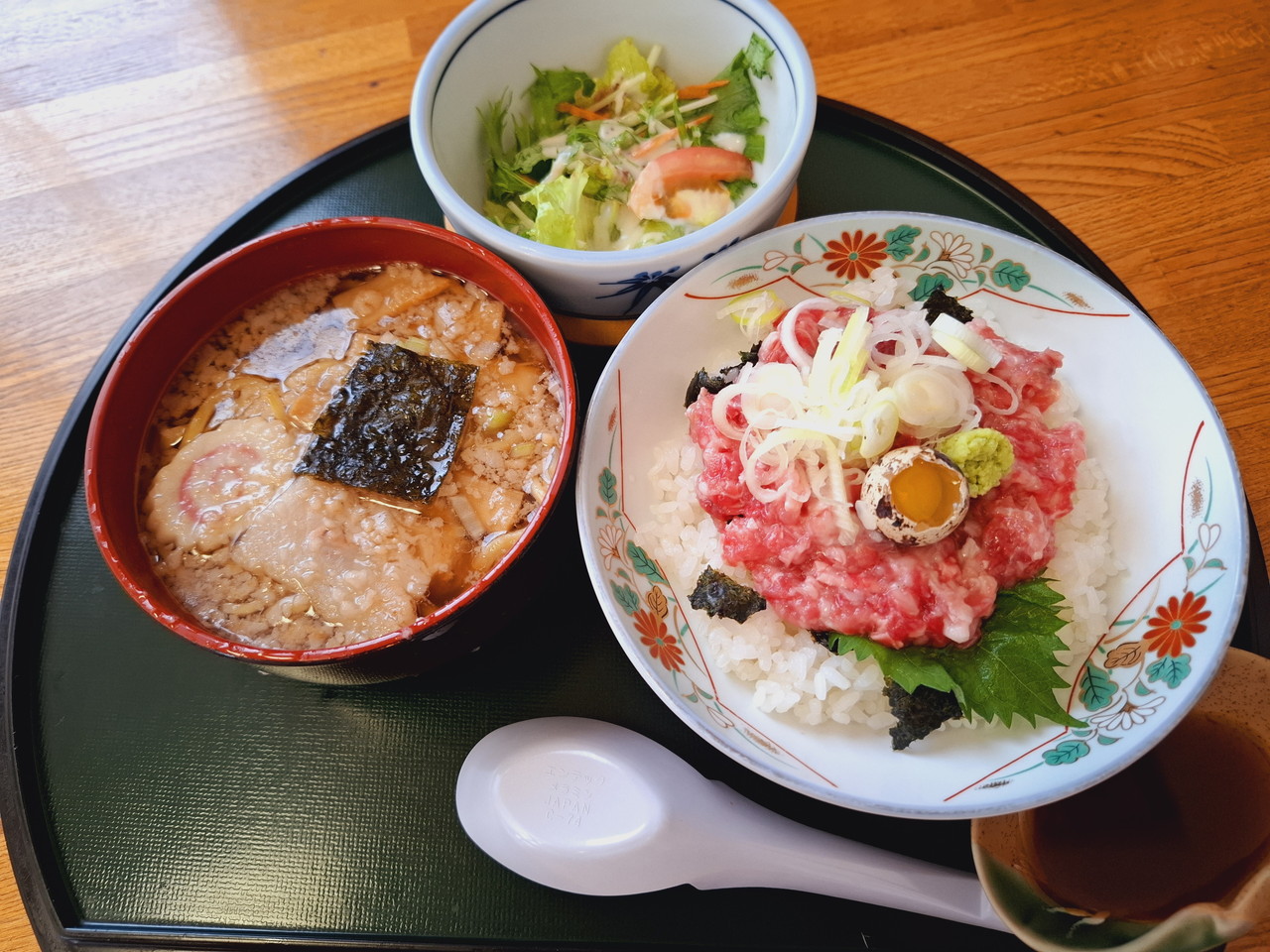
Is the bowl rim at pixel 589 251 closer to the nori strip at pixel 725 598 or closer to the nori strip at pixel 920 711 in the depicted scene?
the nori strip at pixel 725 598

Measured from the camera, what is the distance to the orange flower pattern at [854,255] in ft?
5.88

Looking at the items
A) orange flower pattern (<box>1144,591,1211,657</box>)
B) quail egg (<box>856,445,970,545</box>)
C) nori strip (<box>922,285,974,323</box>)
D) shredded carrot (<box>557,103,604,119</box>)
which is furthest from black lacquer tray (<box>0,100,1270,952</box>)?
shredded carrot (<box>557,103,604,119</box>)

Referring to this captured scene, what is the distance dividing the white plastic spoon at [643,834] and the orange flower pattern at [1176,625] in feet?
1.82

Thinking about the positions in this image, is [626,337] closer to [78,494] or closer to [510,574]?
[510,574]

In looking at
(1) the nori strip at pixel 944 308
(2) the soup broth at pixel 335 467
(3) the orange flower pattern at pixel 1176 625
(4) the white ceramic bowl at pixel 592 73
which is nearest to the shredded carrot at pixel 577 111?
(4) the white ceramic bowl at pixel 592 73

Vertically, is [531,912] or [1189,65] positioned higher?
[1189,65]

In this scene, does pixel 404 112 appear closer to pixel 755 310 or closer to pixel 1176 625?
pixel 755 310

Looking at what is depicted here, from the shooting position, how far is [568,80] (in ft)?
6.84

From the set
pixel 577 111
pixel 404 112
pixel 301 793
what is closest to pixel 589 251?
pixel 577 111

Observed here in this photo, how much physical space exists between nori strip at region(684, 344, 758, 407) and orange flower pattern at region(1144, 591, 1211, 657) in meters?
0.92

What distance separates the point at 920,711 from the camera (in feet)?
4.74

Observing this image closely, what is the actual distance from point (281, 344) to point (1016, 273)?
164cm

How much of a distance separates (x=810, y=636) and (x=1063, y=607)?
0.48m

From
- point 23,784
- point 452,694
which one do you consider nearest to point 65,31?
point 23,784
